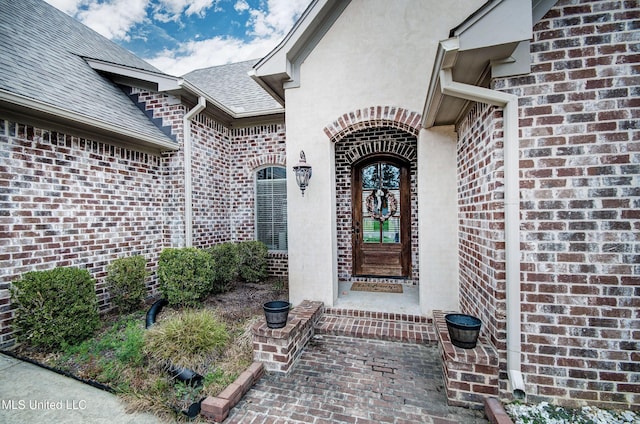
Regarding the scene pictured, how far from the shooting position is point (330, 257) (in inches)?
157

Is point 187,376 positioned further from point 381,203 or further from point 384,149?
point 384,149

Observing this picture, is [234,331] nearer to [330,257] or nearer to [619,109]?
[330,257]

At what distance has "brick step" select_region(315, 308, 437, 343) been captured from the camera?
3328 millimetres

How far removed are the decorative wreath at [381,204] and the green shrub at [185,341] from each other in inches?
145

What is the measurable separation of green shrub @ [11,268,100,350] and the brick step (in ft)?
9.89

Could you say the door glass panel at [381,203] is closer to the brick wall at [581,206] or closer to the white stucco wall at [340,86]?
the white stucco wall at [340,86]

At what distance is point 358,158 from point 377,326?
10.8 ft

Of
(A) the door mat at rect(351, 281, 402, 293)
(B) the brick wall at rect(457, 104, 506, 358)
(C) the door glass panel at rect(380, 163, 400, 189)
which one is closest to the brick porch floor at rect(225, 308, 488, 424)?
(B) the brick wall at rect(457, 104, 506, 358)

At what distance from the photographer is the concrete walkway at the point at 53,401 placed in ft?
7.00

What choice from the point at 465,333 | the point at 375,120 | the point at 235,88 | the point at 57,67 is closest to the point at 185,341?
the point at 465,333

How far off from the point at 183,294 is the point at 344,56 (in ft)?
14.7

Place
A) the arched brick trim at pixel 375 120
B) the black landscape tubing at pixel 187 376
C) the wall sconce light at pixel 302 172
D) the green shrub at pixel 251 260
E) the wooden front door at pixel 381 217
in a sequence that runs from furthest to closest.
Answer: the green shrub at pixel 251 260
the wooden front door at pixel 381 217
the wall sconce light at pixel 302 172
the arched brick trim at pixel 375 120
the black landscape tubing at pixel 187 376

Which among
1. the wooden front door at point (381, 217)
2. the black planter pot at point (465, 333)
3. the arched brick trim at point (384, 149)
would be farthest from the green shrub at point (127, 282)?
the black planter pot at point (465, 333)

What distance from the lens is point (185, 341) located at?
2.86m
